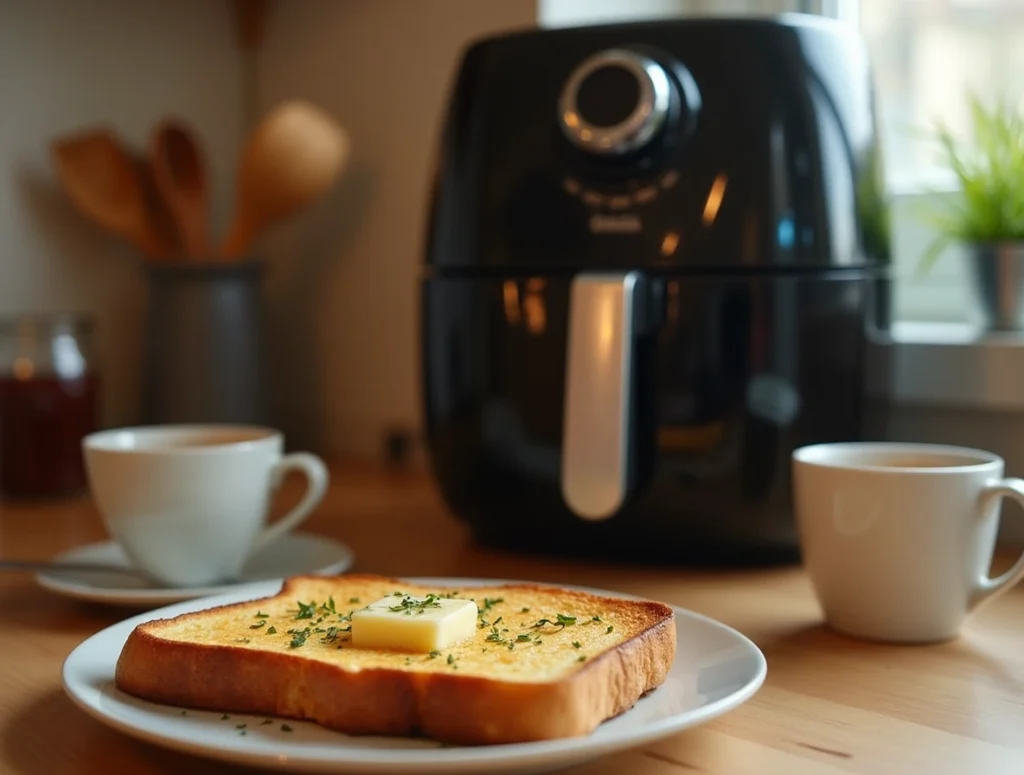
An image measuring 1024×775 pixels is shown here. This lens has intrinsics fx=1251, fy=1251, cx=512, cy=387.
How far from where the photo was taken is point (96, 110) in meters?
1.34

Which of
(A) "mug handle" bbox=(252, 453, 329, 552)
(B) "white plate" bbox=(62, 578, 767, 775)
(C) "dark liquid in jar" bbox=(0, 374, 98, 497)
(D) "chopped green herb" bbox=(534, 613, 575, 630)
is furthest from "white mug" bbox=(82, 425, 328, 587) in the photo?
(C) "dark liquid in jar" bbox=(0, 374, 98, 497)

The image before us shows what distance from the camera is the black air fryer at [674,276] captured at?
0.80 metres

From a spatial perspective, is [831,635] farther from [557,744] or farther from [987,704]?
[557,744]

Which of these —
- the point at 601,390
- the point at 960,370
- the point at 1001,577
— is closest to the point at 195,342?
the point at 601,390

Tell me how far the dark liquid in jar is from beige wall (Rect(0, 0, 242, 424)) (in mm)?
150

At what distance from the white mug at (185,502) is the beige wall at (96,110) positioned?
0.56 metres

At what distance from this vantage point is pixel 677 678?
54cm

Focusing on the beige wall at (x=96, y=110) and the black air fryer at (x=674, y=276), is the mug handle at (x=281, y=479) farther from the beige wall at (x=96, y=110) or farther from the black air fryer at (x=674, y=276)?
the beige wall at (x=96, y=110)

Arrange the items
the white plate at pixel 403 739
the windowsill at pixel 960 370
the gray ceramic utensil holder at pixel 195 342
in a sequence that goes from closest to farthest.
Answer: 1. the white plate at pixel 403 739
2. the windowsill at pixel 960 370
3. the gray ceramic utensil holder at pixel 195 342

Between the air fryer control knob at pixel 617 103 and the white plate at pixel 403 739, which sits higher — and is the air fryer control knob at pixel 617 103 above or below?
above

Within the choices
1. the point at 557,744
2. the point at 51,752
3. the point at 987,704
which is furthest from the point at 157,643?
the point at 987,704

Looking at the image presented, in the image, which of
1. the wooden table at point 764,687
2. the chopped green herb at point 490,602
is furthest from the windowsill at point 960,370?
the chopped green herb at point 490,602

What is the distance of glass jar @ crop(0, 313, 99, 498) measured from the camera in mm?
1159

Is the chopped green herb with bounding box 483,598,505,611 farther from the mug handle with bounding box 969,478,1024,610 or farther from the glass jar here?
the glass jar
